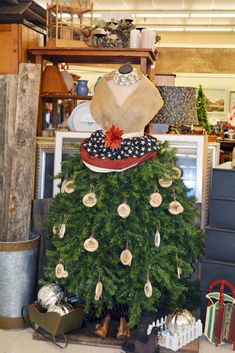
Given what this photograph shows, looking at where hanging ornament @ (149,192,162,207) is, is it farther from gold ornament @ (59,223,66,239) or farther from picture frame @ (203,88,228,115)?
picture frame @ (203,88,228,115)

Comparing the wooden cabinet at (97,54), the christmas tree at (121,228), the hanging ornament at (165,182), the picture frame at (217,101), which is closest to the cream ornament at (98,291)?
the christmas tree at (121,228)

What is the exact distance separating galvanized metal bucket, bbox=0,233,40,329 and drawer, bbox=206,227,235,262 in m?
1.16

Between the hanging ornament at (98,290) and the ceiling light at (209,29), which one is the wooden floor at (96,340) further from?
the ceiling light at (209,29)

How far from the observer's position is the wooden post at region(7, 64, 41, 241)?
10.8ft

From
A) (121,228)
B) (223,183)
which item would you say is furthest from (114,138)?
(223,183)

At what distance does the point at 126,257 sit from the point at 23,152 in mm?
1032

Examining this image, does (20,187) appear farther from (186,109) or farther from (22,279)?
(186,109)

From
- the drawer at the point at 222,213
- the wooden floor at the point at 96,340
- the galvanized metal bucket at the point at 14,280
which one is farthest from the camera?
the drawer at the point at 222,213

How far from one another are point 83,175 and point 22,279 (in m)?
0.82

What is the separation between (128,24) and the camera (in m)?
4.16

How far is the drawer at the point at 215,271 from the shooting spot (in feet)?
10.3

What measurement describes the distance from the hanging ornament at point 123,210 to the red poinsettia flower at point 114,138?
0.35 meters

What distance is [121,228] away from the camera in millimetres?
2887

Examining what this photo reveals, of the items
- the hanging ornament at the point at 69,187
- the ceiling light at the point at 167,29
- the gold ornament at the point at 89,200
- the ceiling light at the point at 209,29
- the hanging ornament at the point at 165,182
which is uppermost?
the ceiling light at the point at 209,29
